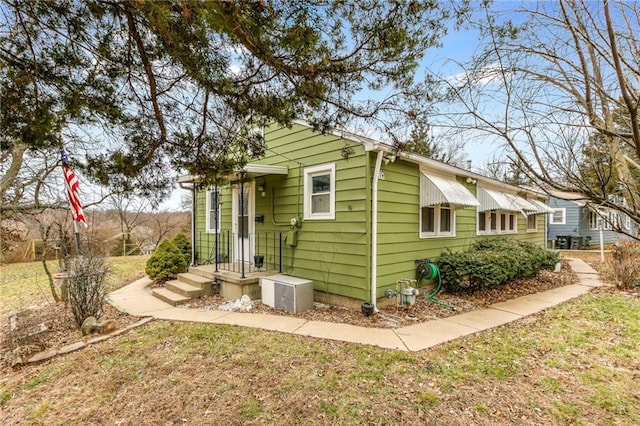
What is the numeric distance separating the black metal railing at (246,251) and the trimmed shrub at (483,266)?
3.95 metres

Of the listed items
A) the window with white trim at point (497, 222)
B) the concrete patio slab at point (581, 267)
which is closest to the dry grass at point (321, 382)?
the window with white trim at point (497, 222)

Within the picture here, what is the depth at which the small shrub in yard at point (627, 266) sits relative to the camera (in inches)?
320

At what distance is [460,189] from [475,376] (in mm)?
4913

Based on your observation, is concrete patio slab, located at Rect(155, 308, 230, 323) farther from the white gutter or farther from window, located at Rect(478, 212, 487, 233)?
window, located at Rect(478, 212, 487, 233)

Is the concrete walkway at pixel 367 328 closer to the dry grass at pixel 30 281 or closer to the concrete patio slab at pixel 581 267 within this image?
the dry grass at pixel 30 281

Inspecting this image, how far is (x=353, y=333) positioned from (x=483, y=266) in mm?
3935

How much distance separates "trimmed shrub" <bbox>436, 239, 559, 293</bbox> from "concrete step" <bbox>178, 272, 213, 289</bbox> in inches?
214

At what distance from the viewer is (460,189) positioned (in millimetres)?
7520

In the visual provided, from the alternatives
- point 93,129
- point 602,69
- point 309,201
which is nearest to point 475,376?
point 602,69

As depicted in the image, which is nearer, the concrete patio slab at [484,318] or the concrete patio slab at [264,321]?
the concrete patio slab at [264,321]

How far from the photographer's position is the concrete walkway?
Result: 4.64 metres


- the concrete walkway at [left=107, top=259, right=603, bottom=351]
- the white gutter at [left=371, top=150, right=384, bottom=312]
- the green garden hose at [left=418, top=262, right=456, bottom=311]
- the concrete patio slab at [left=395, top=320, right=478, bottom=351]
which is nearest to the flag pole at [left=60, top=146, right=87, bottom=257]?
the concrete walkway at [left=107, top=259, right=603, bottom=351]

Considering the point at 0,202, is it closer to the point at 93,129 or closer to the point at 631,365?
the point at 93,129

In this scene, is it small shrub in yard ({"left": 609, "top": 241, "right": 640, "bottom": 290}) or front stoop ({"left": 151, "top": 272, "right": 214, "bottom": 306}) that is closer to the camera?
front stoop ({"left": 151, "top": 272, "right": 214, "bottom": 306})
